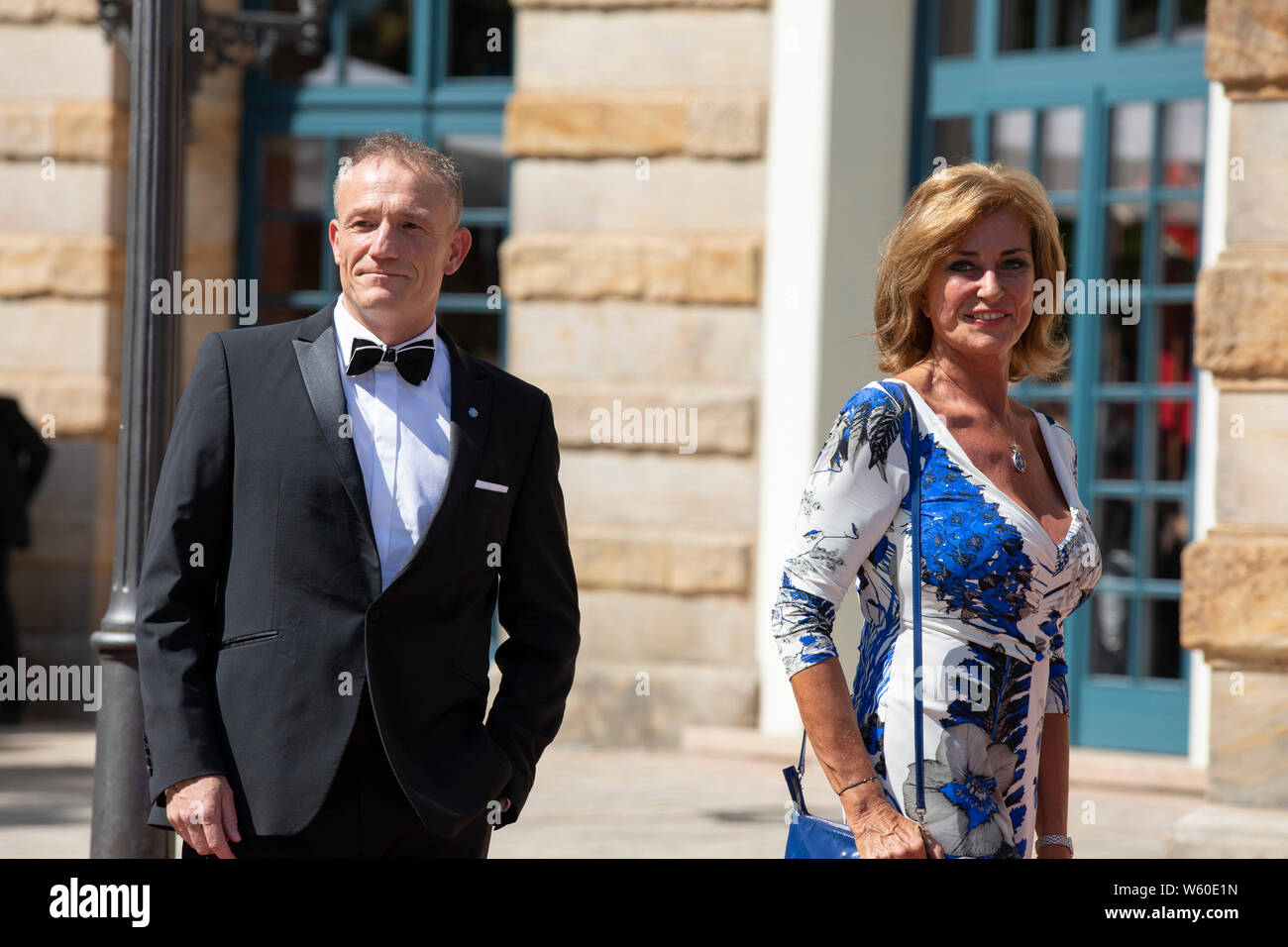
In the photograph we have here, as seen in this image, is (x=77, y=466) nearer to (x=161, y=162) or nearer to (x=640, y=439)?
(x=640, y=439)

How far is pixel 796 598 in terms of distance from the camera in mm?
2781

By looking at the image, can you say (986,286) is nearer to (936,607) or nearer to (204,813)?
(936,607)

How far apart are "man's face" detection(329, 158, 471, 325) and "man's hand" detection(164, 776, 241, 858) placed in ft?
2.81

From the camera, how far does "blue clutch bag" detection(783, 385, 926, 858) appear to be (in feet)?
8.91

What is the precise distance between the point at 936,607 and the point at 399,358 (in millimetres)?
1030

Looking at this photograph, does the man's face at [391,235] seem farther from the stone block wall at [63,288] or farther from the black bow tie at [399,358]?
the stone block wall at [63,288]

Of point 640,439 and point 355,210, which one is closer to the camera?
point 355,210

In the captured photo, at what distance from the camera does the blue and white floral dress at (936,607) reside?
2764 mm

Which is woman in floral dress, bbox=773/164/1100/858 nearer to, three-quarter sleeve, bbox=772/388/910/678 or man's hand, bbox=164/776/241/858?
three-quarter sleeve, bbox=772/388/910/678

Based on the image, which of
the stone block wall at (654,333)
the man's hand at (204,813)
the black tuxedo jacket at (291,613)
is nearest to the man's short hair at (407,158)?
the black tuxedo jacket at (291,613)
